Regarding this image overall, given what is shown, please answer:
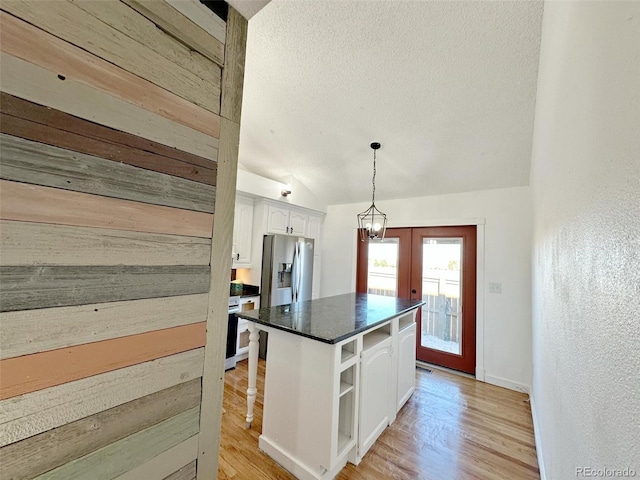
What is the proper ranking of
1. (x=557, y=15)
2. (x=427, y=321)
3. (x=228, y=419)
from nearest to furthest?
(x=557, y=15) < (x=228, y=419) < (x=427, y=321)

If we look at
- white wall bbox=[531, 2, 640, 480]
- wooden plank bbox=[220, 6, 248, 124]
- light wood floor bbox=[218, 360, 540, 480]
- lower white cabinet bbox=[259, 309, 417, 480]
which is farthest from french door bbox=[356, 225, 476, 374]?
wooden plank bbox=[220, 6, 248, 124]

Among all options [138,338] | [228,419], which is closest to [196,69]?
[138,338]

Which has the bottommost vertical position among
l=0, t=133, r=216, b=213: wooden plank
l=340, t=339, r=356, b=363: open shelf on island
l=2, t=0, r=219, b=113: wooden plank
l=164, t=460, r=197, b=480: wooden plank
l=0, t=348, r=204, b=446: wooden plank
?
l=340, t=339, r=356, b=363: open shelf on island

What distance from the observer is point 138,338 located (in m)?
0.65

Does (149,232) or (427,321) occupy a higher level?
(149,232)

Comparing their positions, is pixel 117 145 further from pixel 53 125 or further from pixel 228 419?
pixel 228 419

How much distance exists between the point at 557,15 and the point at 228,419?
3310 millimetres

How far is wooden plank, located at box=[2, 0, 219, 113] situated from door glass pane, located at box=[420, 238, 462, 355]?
357cm

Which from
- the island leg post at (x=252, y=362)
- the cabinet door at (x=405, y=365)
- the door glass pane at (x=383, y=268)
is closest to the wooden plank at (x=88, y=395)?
the island leg post at (x=252, y=362)

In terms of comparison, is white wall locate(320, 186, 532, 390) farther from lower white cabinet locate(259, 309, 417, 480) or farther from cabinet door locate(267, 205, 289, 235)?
cabinet door locate(267, 205, 289, 235)

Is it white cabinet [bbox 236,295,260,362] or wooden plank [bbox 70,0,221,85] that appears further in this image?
white cabinet [bbox 236,295,260,362]

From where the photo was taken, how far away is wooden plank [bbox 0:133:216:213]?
0.49 m

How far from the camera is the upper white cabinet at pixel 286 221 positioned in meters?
3.93

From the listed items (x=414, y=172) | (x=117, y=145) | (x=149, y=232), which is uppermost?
(x=414, y=172)
